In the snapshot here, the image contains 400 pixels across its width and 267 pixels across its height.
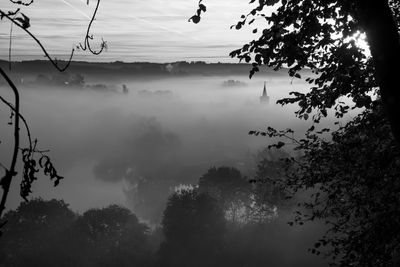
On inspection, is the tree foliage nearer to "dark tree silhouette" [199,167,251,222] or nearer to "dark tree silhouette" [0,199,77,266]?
"dark tree silhouette" [0,199,77,266]

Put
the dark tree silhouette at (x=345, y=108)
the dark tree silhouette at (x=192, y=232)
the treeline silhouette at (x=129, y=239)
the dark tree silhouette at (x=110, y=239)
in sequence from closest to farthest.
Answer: the dark tree silhouette at (x=345, y=108) < the treeline silhouette at (x=129, y=239) < the dark tree silhouette at (x=110, y=239) < the dark tree silhouette at (x=192, y=232)

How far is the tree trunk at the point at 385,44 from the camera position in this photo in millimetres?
3340

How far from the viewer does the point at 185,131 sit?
16262cm

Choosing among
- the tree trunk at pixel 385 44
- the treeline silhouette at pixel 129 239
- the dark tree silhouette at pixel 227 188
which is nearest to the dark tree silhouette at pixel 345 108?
the tree trunk at pixel 385 44

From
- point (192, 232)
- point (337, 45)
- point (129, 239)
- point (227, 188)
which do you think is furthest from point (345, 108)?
point (227, 188)

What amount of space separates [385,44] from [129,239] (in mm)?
42576

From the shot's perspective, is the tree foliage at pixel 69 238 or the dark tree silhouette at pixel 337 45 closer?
the dark tree silhouette at pixel 337 45

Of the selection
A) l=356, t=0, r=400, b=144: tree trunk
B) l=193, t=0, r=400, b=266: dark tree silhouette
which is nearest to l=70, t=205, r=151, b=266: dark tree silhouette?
l=193, t=0, r=400, b=266: dark tree silhouette

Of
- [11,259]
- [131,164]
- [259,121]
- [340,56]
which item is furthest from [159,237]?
[259,121]

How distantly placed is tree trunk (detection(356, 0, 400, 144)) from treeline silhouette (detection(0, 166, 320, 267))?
34694 millimetres

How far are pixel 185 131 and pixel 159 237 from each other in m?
113

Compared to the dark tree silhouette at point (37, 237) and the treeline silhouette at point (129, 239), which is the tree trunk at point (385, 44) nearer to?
the treeline silhouette at point (129, 239)

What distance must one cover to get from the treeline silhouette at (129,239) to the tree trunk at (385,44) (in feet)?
114

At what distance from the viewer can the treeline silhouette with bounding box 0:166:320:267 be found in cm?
3870
